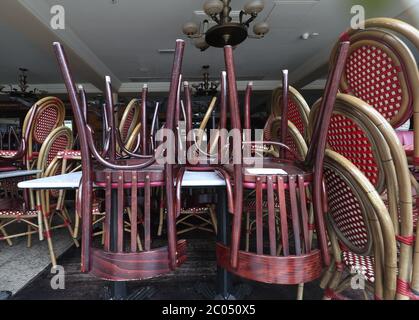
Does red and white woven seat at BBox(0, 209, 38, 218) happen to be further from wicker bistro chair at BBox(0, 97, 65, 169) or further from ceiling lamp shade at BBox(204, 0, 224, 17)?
ceiling lamp shade at BBox(204, 0, 224, 17)

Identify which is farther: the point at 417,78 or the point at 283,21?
the point at 283,21

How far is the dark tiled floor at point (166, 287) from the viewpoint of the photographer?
1.36 metres

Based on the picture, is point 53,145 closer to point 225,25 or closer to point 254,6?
point 225,25

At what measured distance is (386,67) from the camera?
743mm

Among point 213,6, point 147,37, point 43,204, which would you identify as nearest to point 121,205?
point 43,204

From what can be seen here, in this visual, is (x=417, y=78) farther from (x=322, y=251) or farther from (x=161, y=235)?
(x=161, y=235)

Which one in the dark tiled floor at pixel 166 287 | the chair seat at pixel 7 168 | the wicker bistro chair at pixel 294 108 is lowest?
the dark tiled floor at pixel 166 287

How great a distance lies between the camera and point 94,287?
1451 millimetres

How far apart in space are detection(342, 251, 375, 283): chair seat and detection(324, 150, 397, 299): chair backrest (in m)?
0.02

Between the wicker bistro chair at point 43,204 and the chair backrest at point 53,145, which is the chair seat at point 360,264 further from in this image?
the chair backrest at point 53,145

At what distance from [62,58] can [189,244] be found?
178cm

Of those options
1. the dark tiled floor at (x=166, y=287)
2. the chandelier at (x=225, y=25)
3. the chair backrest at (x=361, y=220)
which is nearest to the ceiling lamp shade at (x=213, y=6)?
the chandelier at (x=225, y=25)

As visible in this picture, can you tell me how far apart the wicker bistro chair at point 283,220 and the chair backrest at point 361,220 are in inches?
3.8
